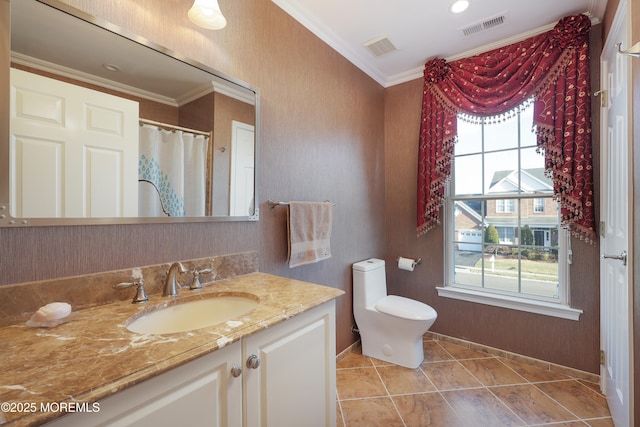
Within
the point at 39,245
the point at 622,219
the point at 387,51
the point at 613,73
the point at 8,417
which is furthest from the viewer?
Result: the point at 387,51

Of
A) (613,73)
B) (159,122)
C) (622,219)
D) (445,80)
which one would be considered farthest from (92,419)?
(445,80)

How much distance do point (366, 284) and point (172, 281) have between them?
1488mm

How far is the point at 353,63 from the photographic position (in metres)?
2.34

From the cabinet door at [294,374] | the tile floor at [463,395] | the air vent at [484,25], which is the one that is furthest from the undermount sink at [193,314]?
the air vent at [484,25]

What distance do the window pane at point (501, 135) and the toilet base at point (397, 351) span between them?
168cm

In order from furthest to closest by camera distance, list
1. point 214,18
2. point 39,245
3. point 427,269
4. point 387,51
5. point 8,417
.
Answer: point 427,269, point 387,51, point 214,18, point 39,245, point 8,417

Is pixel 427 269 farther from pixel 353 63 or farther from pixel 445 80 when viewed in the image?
pixel 353 63

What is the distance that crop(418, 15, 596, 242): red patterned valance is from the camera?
5.90 feet

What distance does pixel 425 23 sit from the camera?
1948 millimetres

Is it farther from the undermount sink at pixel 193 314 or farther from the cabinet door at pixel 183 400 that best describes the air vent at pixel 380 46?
the cabinet door at pixel 183 400

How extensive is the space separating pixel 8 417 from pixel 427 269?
2577mm

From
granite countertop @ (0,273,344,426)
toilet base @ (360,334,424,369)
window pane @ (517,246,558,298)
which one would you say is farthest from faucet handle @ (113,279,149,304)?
window pane @ (517,246,558,298)

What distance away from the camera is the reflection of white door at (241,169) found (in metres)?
1.44

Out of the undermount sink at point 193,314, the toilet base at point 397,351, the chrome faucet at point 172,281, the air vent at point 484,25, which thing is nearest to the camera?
the undermount sink at point 193,314
